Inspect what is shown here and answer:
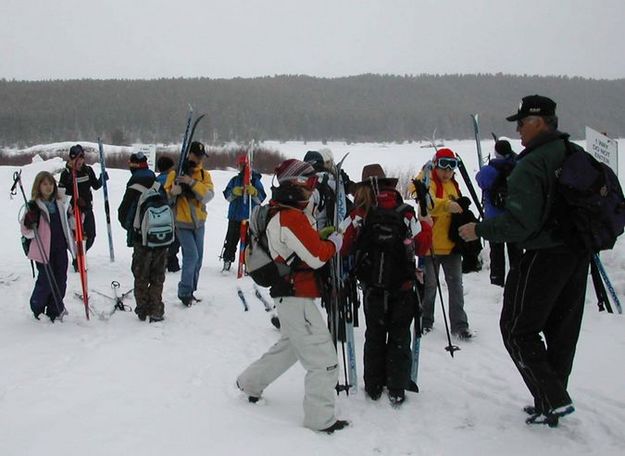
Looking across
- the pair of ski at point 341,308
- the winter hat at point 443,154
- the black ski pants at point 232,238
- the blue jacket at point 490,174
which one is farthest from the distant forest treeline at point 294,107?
the pair of ski at point 341,308

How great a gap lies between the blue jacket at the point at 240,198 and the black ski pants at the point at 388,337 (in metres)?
4.66

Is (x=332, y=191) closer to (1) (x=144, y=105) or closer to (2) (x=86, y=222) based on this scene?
(2) (x=86, y=222)

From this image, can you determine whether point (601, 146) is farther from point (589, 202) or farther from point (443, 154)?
point (589, 202)

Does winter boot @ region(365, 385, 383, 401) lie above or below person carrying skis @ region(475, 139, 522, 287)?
below

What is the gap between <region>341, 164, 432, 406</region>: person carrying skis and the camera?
411 centimetres

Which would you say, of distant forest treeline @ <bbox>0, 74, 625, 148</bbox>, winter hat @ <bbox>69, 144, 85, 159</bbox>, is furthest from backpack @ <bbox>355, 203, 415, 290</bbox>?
distant forest treeline @ <bbox>0, 74, 625, 148</bbox>

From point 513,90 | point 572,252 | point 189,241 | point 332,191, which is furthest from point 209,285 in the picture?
point 513,90

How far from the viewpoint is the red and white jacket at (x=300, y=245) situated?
3.59 meters

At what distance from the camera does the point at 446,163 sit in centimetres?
549

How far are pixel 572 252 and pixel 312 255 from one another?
1.67 metres

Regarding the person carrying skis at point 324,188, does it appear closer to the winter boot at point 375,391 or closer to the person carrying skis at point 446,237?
the person carrying skis at point 446,237

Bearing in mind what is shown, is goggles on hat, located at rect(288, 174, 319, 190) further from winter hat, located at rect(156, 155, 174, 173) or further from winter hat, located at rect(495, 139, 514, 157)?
winter hat, located at rect(156, 155, 174, 173)

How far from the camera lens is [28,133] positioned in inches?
3177

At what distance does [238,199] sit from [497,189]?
16.7 ft
